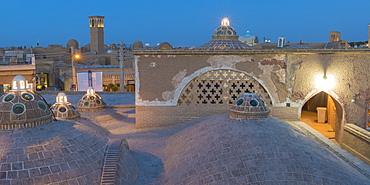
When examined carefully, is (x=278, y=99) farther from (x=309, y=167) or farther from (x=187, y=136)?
(x=309, y=167)

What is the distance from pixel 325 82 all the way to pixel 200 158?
6585mm

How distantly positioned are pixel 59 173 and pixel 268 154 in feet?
13.5

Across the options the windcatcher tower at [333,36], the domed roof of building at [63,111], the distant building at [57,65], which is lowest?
the domed roof of building at [63,111]

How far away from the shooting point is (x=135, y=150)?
9195 mm

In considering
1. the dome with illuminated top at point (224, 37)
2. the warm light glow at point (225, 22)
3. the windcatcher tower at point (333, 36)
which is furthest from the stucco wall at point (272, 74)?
the windcatcher tower at point (333, 36)

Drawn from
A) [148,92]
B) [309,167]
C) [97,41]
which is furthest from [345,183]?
[97,41]

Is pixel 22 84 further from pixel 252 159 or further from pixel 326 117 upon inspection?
pixel 326 117

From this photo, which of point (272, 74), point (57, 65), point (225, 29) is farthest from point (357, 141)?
point (57, 65)

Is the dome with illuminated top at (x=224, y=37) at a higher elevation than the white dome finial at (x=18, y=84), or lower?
higher

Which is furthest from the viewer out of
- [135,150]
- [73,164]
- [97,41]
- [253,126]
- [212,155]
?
[97,41]

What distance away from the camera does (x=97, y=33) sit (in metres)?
40.9

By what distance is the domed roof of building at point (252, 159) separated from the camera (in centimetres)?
611

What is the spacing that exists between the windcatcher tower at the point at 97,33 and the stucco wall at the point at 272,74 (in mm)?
30970

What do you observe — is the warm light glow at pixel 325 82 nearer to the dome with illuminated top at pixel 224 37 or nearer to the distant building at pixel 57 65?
the dome with illuminated top at pixel 224 37
